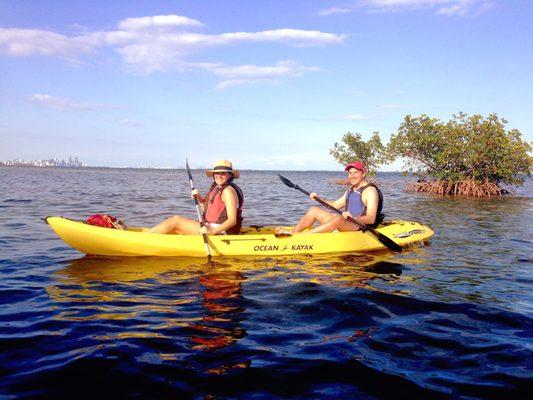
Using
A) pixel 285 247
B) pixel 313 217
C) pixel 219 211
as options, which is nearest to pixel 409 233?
pixel 313 217

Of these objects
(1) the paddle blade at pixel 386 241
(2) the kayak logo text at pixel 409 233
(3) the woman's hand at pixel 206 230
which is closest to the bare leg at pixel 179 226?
(3) the woman's hand at pixel 206 230

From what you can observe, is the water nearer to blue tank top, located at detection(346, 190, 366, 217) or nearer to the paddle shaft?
the paddle shaft

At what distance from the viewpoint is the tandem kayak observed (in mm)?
7520

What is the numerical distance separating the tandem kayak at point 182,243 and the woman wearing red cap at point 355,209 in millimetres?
291

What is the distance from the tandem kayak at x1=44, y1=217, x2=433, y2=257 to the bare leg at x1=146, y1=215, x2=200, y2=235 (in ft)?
1.22

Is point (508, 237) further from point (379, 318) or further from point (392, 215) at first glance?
point (379, 318)

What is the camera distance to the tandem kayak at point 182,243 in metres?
7.52

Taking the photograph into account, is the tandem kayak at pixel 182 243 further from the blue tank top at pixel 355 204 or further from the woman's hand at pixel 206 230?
the blue tank top at pixel 355 204

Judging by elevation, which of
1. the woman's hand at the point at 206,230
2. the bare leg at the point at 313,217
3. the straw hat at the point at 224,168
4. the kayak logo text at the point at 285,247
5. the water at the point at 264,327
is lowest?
the water at the point at 264,327

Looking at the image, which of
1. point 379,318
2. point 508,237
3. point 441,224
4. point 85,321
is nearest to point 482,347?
point 379,318

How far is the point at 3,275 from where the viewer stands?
634 centimetres

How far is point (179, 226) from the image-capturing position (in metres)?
8.25

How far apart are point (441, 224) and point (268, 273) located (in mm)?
8783

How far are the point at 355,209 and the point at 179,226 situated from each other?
11.5 feet
